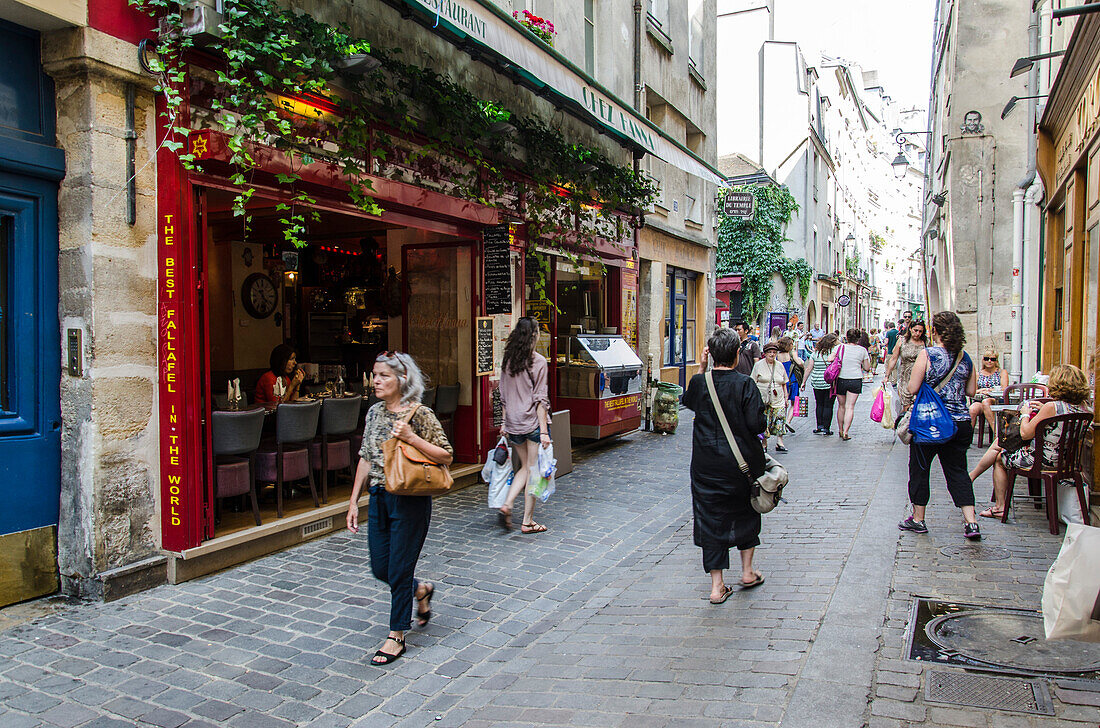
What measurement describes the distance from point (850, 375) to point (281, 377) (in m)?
8.23

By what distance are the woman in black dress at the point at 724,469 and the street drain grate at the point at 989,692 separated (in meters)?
1.39

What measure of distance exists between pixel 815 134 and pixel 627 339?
22.2m

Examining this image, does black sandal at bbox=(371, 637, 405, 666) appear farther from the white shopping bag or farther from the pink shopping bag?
the pink shopping bag

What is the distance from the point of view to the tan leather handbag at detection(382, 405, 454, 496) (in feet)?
12.6

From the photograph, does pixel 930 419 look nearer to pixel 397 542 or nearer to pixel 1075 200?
pixel 1075 200

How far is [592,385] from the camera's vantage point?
1035cm

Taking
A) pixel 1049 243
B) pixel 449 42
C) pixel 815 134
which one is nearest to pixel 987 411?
pixel 1049 243

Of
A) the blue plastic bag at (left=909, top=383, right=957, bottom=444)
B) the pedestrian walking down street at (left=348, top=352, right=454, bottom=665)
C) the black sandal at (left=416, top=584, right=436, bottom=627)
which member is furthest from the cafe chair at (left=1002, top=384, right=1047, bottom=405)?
the pedestrian walking down street at (left=348, top=352, right=454, bottom=665)

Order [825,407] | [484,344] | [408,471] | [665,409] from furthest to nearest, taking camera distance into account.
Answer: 1. [665,409]
2. [825,407]
3. [484,344]
4. [408,471]

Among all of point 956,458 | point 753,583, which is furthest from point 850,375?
point 753,583

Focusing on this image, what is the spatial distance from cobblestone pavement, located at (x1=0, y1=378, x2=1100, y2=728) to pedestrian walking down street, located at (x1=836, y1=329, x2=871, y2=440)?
500 centimetres

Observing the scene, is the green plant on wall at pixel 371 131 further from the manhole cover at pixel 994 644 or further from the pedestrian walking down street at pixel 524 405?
the manhole cover at pixel 994 644

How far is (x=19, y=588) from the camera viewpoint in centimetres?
450

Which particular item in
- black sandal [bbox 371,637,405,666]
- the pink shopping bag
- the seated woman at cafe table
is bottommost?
black sandal [bbox 371,637,405,666]
